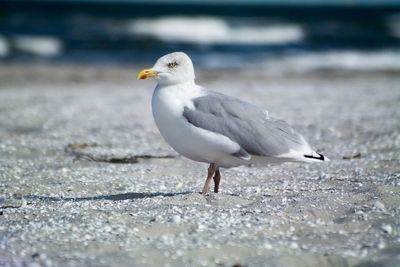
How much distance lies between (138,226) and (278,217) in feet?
3.01

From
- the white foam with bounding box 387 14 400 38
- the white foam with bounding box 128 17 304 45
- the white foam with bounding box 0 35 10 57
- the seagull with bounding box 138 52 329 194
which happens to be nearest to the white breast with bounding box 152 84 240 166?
the seagull with bounding box 138 52 329 194

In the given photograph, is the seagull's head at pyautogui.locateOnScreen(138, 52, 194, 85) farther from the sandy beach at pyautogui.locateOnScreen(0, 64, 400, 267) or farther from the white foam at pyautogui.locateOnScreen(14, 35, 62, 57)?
the white foam at pyautogui.locateOnScreen(14, 35, 62, 57)

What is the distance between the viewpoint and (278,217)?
4.84 meters

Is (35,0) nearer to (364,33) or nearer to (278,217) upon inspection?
(364,33)

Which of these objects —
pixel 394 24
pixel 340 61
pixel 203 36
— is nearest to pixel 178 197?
pixel 340 61

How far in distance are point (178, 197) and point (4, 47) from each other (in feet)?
62.1

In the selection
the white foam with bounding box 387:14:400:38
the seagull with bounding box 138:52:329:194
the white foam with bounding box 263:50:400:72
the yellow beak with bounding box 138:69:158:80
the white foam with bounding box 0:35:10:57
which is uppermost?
the white foam with bounding box 387:14:400:38

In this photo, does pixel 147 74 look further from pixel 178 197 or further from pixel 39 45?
pixel 39 45

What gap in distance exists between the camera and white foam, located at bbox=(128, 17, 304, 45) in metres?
29.9

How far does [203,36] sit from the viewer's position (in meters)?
31.3

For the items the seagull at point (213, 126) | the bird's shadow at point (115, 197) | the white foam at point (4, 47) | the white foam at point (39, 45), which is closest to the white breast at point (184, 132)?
the seagull at point (213, 126)

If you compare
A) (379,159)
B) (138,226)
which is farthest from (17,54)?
(138,226)

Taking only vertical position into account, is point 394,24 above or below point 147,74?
above

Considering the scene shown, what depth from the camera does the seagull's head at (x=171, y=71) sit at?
5363mm
